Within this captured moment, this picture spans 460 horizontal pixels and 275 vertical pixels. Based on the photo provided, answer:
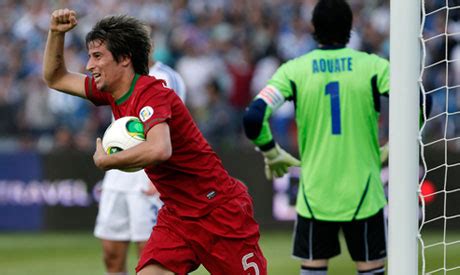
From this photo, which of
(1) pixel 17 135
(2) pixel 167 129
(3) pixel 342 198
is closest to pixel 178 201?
(2) pixel 167 129

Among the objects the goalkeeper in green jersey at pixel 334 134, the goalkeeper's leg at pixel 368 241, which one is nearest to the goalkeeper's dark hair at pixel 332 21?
the goalkeeper in green jersey at pixel 334 134

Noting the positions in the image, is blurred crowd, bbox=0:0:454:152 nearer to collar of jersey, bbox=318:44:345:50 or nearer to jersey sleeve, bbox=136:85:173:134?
collar of jersey, bbox=318:44:345:50

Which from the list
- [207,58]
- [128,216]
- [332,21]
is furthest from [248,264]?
[207,58]

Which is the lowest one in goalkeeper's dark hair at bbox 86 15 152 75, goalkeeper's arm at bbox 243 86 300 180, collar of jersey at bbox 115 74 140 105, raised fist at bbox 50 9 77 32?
goalkeeper's arm at bbox 243 86 300 180

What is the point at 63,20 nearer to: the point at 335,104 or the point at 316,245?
the point at 335,104

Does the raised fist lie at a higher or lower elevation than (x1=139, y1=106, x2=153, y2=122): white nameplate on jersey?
higher

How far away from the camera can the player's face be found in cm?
534

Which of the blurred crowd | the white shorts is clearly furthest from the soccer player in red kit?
the blurred crowd

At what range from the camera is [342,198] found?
6.70 meters

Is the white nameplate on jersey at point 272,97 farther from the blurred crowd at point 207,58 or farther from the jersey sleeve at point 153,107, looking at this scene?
the blurred crowd at point 207,58

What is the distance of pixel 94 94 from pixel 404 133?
5.64 ft

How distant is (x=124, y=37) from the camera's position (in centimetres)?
537

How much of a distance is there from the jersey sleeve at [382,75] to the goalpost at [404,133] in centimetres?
127

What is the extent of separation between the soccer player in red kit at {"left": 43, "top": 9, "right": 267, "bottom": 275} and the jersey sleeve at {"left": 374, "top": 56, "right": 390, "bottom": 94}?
1.29 meters
